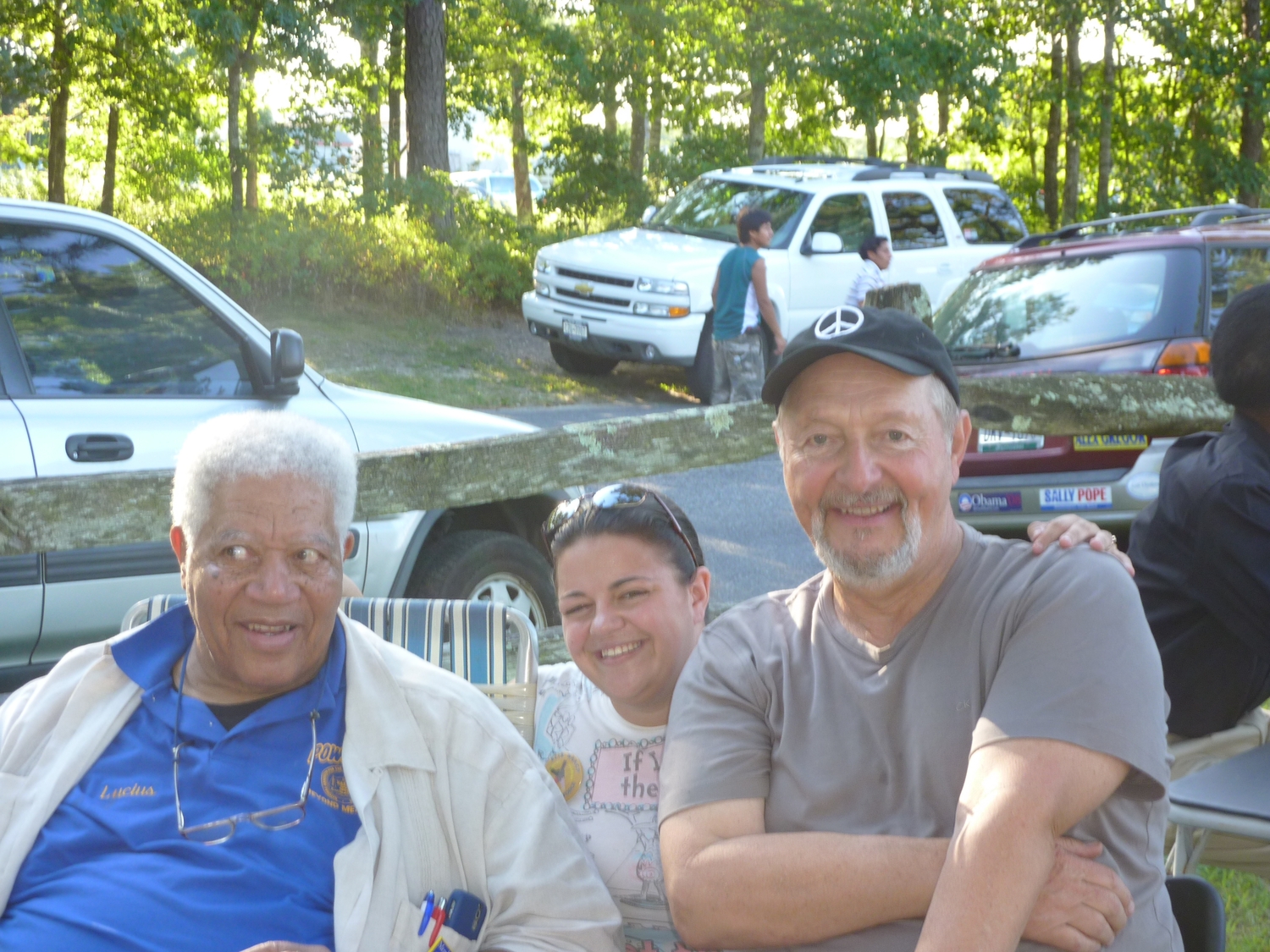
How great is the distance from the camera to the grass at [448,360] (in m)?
13.6

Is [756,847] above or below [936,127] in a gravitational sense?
below

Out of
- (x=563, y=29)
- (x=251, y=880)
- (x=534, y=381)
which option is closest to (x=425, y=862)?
(x=251, y=880)

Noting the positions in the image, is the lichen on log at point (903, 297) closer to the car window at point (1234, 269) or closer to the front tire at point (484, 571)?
the car window at point (1234, 269)

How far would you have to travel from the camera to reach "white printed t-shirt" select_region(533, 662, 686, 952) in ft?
8.60

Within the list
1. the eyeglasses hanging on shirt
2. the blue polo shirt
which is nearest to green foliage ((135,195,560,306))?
the blue polo shirt

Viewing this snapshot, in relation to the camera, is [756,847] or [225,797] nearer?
[756,847]

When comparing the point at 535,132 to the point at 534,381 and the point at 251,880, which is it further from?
the point at 251,880

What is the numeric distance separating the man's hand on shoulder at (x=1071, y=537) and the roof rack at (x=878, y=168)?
40.1 ft

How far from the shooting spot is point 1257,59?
22.3 m

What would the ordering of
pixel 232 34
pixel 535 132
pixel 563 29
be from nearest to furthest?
pixel 232 34 → pixel 563 29 → pixel 535 132

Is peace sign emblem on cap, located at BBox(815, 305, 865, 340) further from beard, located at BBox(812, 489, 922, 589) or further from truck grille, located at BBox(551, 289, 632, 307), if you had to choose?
truck grille, located at BBox(551, 289, 632, 307)

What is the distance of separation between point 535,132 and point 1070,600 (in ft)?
74.5

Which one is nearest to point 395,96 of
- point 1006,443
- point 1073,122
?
point 1073,122

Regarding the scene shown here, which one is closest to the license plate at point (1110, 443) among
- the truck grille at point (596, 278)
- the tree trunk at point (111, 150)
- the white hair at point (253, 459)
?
the white hair at point (253, 459)
